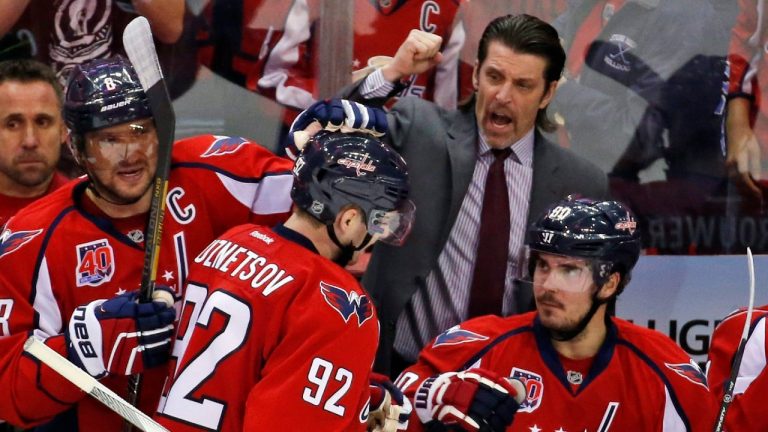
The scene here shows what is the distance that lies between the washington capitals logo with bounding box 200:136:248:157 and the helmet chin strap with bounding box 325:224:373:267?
1.82 ft

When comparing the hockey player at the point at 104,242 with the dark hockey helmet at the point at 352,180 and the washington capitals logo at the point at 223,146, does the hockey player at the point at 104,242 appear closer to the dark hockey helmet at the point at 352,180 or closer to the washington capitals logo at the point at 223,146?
the washington capitals logo at the point at 223,146

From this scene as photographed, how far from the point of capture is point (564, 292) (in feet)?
9.84

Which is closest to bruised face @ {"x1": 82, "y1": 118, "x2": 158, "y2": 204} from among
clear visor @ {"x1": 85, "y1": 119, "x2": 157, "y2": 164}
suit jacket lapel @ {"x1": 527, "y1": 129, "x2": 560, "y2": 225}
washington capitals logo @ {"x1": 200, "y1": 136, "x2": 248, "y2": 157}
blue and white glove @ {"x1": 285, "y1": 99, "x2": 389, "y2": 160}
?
clear visor @ {"x1": 85, "y1": 119, "x2": 157, "y2": 164}

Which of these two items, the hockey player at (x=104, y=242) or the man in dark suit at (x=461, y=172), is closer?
the hockey player at (x=104, y=242)

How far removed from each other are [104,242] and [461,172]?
102cm

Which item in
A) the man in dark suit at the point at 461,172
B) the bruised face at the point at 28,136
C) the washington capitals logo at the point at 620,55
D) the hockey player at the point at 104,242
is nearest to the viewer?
the hockey player at the point at 104,242

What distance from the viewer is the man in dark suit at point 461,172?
3.36 m

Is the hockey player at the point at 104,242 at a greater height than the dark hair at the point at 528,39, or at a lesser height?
lesser

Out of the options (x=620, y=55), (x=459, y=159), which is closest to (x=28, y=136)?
(x=459, y=159)

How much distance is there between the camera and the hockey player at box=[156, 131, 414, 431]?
2.38m

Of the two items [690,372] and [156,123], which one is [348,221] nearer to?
[156,123]

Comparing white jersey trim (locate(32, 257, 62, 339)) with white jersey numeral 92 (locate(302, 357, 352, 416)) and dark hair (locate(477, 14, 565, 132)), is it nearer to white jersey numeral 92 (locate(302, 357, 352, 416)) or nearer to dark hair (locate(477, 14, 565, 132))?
white jersey numeral 92 (locate(302, 357, 352, 416))

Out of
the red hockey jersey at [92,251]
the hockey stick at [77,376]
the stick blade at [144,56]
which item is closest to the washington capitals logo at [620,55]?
the red hockey jersey at [92,251]

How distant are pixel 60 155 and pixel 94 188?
3.68 ft
